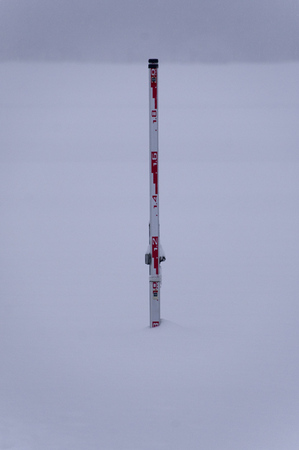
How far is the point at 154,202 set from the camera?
22.1 ft

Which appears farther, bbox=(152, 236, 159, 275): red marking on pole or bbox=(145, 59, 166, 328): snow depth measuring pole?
bbox=(152, 236, 159, 275): red marking on pole

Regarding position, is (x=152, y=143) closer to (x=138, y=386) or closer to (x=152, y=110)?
(x=152, y=110)

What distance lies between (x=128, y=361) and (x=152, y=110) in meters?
2.75

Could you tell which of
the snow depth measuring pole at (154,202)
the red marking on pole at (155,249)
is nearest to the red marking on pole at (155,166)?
the snow depth measuring pole at (154,202)

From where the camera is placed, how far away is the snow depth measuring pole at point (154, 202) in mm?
6566

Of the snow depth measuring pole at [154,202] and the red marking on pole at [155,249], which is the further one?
the red marking on pole at [155,249]

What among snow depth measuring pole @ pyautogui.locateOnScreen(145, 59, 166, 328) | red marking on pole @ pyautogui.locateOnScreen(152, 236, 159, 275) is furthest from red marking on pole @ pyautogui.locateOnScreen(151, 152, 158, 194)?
red marking on pole @ pyautogui.locateOnScreen(152, 236, 159, 275)

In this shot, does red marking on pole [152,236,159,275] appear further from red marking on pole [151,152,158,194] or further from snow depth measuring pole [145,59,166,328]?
red marking on pole [151,152,158,194]

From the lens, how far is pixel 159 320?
23.1 ft

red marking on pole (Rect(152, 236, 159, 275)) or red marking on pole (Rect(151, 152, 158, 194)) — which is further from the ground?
red marking on pole (Rect(151, 152, 158, 194))

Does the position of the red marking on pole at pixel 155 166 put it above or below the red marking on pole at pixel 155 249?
above

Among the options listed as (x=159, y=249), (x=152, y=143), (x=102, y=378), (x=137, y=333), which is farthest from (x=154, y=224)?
(x=102, y=378)

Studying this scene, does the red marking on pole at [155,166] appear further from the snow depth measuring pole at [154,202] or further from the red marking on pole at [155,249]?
the red marking on pole at [155,249]

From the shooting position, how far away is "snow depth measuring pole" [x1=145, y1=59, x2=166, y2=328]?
21.5 ft
